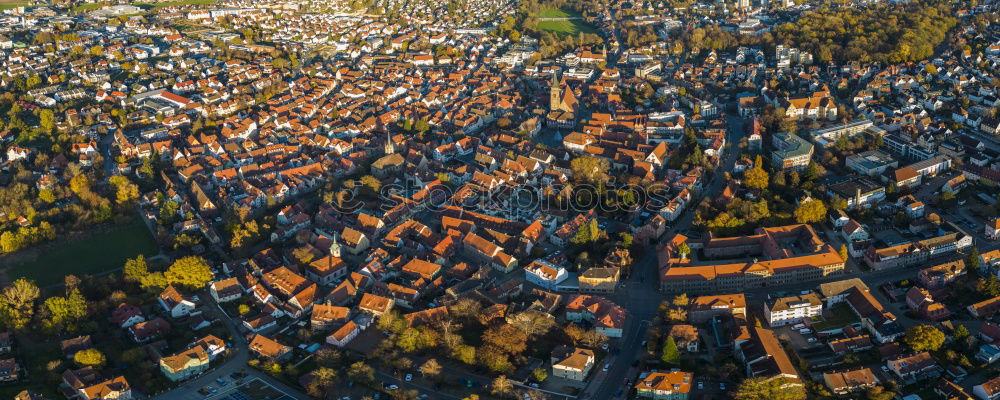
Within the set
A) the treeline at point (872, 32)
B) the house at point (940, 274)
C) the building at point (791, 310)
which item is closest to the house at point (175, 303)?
the building at point (791, 310)

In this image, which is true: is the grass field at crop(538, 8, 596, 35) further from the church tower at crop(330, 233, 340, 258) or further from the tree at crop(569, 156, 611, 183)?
the church tower at crop(330, 233, 340, 258)

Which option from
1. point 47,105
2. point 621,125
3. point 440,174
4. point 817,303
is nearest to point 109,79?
point 47,105

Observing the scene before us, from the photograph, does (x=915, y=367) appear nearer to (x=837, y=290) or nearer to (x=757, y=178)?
(x=837, y=290)

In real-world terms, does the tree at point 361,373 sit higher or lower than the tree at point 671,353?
lower

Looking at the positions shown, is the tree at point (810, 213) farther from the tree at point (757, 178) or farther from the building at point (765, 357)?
the building at point (765, 357)

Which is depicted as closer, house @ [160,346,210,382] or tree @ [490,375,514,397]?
tree @ [490,375,514,397]

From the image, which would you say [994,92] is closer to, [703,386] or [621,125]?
[621,125]

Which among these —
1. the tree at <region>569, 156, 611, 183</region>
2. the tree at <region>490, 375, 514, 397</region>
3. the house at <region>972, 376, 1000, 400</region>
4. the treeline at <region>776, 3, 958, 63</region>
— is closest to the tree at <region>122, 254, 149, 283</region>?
the tree at <region>490, 375, 514, 397</region>
